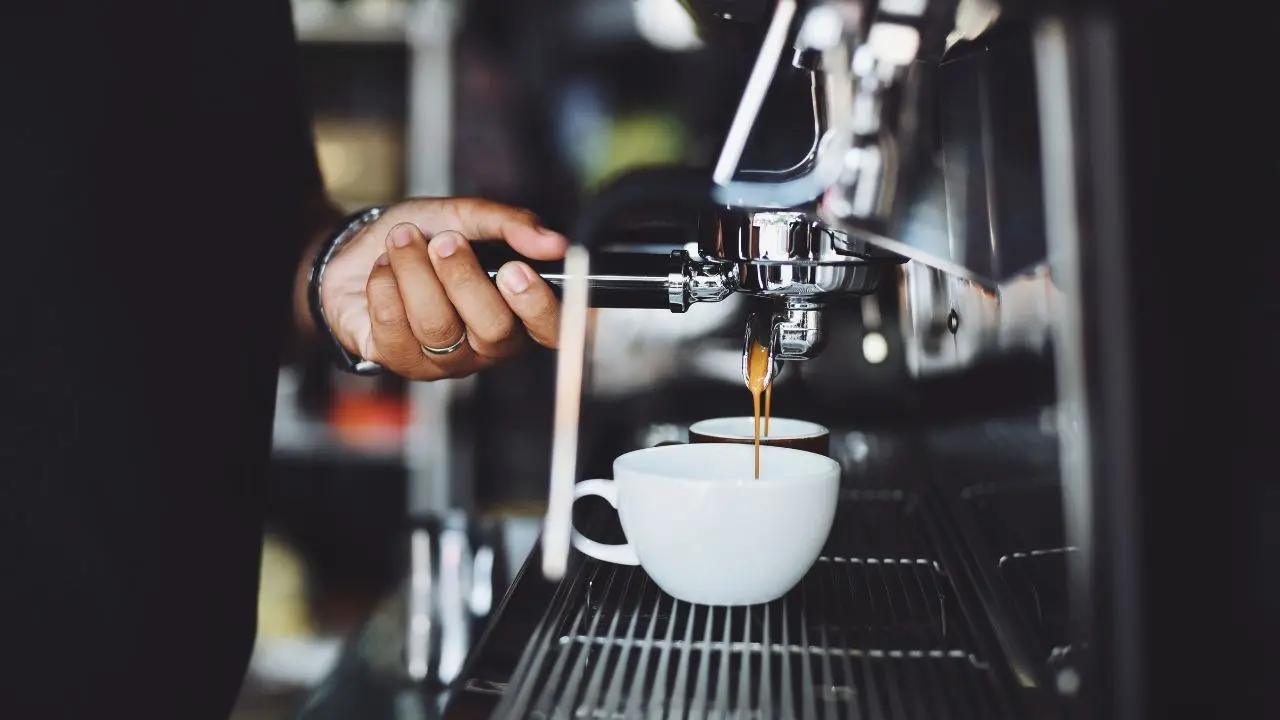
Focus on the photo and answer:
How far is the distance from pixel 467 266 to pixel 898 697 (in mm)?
442

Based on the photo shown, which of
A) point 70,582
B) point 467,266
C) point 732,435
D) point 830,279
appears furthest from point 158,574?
point 830,279

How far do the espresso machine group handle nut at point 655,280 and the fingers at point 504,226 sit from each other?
148 mm

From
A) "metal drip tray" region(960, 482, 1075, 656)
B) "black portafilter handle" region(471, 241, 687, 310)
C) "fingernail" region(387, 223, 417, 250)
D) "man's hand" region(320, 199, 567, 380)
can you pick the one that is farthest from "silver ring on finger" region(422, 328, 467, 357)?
"metal drip tray" region(960, 482, 1075, 656)

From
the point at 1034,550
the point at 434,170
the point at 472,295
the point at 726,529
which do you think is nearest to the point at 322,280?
the point at 472,295

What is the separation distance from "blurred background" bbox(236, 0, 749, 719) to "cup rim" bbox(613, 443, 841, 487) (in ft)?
4.21

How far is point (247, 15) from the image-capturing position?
866 millimetres

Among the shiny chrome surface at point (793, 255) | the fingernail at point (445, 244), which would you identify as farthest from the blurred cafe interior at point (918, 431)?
the fingernail at point (445, 244)

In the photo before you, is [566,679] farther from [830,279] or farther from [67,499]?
[67,499]

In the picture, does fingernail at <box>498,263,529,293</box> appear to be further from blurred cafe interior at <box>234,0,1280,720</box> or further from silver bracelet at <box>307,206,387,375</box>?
silver bracelet at <box>307,206,387,375</box>

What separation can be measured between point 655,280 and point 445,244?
0.61 ft

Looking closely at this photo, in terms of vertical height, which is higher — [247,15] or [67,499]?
[247,15]

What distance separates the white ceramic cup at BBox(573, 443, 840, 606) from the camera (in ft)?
1.62

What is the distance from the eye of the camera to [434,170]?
1.96 meters

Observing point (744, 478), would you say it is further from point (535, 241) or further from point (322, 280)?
point (322, 280)
